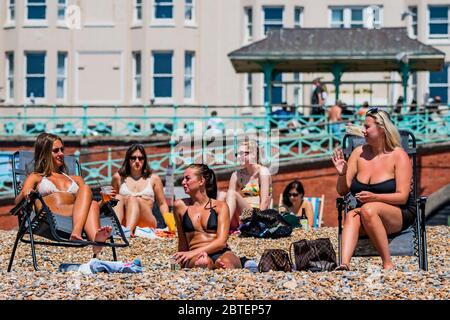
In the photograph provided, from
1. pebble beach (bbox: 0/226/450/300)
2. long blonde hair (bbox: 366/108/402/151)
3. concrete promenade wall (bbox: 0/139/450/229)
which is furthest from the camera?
concrete promenade wall (bbox: 0/139/450/229)

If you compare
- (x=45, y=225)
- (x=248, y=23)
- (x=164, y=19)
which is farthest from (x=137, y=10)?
(x=45, y=225)

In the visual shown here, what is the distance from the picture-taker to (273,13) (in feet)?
153

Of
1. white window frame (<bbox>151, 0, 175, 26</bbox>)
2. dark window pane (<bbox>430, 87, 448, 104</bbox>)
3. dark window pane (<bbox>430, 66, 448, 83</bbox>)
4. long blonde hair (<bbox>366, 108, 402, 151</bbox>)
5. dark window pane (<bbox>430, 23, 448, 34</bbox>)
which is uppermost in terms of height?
white window frame (<bbox>151, 0, 175, 26</bbox>)

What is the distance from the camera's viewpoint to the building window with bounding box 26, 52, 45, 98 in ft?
153

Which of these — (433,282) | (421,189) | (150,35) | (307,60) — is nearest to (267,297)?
(433,282)

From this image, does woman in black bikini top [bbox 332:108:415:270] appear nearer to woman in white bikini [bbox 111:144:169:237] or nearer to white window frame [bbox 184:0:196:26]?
woman in white bikini [bbox 111:144:169:237]

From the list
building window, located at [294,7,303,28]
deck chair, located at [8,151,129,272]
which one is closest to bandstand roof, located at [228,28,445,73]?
building window, located at [294,7,303,28]

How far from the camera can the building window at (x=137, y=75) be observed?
153ft

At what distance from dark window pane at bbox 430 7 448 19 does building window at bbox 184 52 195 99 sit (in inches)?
298

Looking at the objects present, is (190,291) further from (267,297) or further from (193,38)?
(193,38)

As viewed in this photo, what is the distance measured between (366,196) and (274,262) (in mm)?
1051

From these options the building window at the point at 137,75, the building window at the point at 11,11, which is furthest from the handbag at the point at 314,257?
the building window at the point at 11,11

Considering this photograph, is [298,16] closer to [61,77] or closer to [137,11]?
[137,11]

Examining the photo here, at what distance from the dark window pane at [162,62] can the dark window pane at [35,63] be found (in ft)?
11.6
